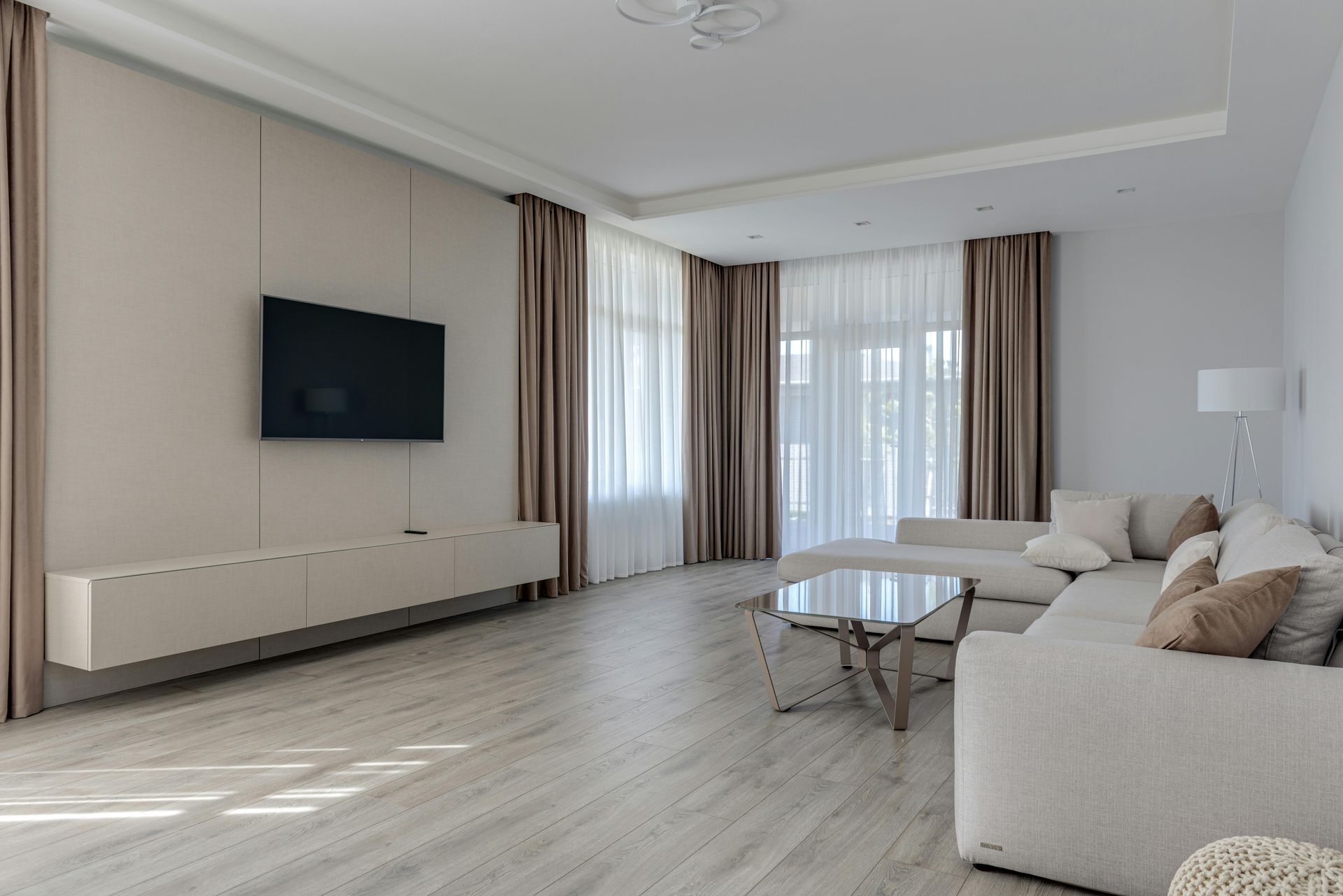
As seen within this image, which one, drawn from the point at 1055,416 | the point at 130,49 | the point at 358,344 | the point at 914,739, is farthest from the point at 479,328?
the point at 1055,416

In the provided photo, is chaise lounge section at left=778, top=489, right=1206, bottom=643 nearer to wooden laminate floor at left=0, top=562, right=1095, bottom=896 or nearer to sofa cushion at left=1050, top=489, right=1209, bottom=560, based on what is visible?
sofa cushion at left=1050, top=489, right=1209, bottom=560

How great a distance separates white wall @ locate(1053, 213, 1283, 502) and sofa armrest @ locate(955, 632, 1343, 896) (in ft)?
16.1

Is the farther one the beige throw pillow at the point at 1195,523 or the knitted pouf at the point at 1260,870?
the beige throw pillow at the point at 1195,523

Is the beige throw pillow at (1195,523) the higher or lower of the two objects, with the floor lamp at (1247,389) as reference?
lower

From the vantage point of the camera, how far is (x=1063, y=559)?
14.5 feet

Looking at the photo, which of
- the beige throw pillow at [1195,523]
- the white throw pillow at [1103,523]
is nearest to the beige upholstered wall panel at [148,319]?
the white throw pillow at [1103,523]

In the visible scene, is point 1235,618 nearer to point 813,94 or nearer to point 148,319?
point 813,94

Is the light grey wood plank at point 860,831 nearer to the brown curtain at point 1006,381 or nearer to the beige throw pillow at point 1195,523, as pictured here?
the beige throw pillow at point 1195,523

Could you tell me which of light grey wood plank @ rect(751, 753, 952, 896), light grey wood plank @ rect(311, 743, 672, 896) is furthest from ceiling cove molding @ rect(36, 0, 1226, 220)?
light grey wood plank @ rect(751, 753, 952, 896)

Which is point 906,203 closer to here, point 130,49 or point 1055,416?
point 1055,416

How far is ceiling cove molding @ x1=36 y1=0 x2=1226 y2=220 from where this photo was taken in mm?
3492

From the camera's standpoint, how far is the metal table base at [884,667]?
3.13 m

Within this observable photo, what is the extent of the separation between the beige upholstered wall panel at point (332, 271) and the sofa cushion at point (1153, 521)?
13.3 feet

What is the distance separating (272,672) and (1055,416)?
18.2ft
